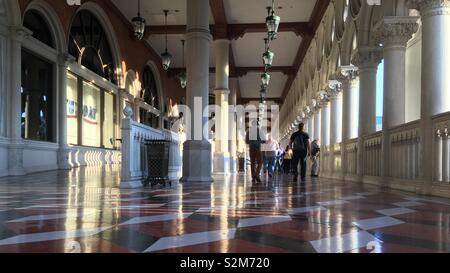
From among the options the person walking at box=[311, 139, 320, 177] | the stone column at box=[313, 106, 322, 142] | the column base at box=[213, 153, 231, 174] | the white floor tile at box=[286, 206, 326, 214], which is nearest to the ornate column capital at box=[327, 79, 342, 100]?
the person walking at box=[311, 139, 320, 177]

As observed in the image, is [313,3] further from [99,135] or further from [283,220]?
[283,220]

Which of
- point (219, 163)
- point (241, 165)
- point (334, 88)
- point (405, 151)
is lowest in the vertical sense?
point (241, 165)

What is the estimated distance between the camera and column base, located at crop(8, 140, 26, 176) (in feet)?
37.3

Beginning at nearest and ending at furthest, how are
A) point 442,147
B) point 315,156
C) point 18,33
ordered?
point 442,147
point 18,33
point 315,156

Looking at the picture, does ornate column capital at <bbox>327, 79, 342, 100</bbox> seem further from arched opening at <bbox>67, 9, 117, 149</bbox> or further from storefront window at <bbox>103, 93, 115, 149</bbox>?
storefront window at <bbox>103, 93, 115, 149</bbox>

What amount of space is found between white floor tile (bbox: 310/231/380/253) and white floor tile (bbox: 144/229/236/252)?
0.58 metres

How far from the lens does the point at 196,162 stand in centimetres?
1045

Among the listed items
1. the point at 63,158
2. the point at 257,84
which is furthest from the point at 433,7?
the point at 257,84

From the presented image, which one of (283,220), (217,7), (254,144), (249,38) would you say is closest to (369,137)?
(254,144)

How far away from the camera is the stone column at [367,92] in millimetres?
10562

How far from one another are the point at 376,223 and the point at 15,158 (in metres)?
10.3

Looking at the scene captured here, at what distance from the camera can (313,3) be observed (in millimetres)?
16406

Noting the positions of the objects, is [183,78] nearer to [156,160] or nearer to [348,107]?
[348,107]
